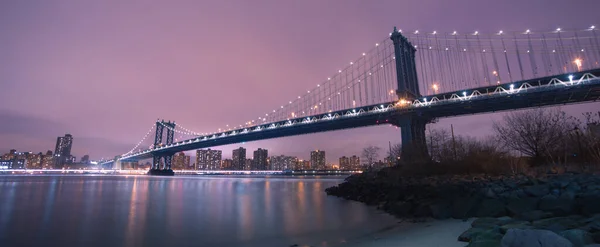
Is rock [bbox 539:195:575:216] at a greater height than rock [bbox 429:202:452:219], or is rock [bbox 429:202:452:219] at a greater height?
rock [bbox 539:195:575:216]

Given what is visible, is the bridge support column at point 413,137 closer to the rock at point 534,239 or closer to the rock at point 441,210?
the rock at point 441,210

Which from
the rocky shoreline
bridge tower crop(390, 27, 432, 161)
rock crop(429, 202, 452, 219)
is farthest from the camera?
bridge tower crop(390, 27, 432, 161)

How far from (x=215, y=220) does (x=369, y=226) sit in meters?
6.55

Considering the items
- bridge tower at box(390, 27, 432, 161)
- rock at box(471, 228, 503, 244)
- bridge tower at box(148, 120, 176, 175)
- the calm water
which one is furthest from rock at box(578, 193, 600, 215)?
bridge tower at box(148, 120, 176, 175)

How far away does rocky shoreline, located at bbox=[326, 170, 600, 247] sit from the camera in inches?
167

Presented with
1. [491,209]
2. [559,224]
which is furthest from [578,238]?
[491,209]

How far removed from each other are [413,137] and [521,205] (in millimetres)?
28090

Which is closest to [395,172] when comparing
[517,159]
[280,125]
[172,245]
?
[517,159]

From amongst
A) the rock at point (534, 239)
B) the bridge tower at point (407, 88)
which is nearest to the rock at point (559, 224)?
the rock at point (534, 239)

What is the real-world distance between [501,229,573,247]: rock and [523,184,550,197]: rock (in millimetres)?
6758

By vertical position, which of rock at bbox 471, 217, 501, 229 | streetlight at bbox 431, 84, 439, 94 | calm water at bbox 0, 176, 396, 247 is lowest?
calm water at bbox 0, 176, 396, 247

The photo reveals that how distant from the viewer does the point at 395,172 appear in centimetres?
2531

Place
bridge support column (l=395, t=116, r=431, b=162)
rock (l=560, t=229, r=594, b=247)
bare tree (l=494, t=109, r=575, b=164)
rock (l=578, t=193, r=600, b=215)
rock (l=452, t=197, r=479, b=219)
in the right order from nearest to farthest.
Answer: rock (l=560, t=229, r=594, b=247)
rock (l=578, t=193, r=600, b=215)
rock (l=452, t=197, r=479, b=219)
bare tree (l=494, t=109, r=575, b=164)
bridge support column (l=395, t=116, r=431, b=162)

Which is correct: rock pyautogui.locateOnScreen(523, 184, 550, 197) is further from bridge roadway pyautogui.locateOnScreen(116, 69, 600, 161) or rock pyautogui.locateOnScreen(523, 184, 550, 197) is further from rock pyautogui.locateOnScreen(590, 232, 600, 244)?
bridge roadway pyautogui.locateOnScreen(116, 69, 600, 161)
